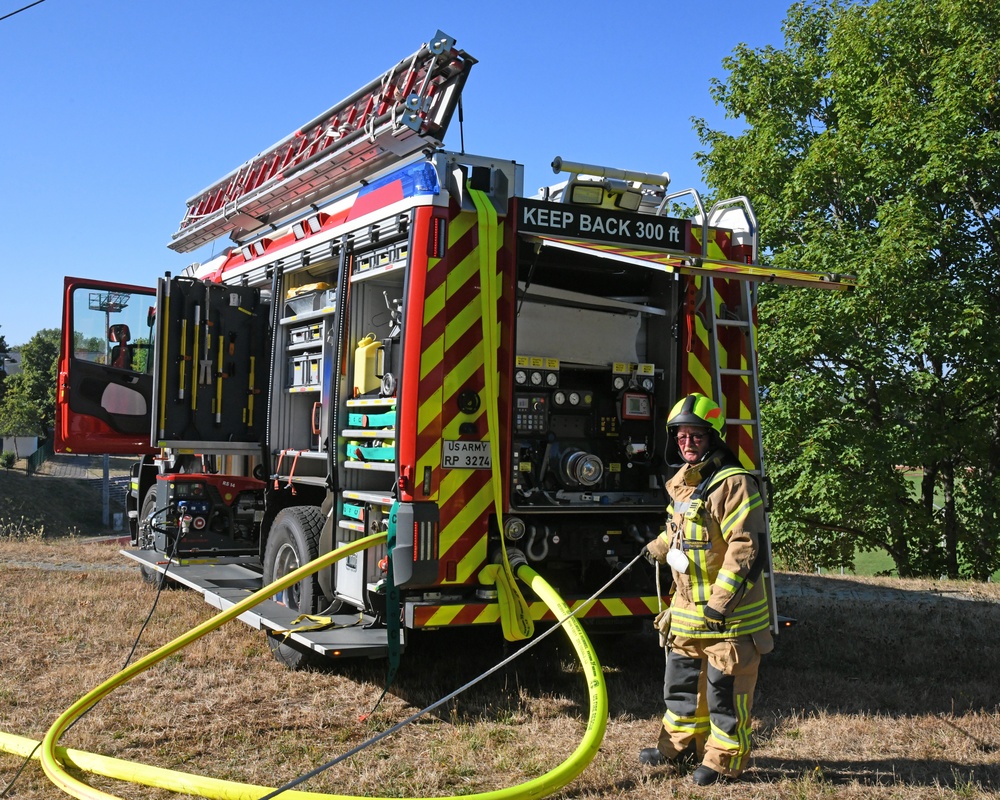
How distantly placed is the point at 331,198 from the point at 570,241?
268 cm

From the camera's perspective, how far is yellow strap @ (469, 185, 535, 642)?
17.4 feet

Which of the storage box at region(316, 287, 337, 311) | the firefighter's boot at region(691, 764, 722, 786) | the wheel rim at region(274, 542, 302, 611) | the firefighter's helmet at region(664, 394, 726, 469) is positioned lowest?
the firefighter's boot at region(691, 764, 722, 786)

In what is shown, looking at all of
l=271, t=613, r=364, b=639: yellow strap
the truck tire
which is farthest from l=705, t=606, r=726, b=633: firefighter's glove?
the truck tire

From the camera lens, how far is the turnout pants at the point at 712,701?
4184 millimetres

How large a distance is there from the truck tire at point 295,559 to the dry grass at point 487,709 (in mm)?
171

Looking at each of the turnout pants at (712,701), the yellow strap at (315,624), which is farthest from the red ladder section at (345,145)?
the turnout pants at (712,701)

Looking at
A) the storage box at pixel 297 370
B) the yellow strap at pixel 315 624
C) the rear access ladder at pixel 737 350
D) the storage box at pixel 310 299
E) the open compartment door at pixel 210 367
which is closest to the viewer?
the yellow strap at pixel 315 624

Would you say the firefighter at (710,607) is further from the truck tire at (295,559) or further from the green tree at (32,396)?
the green tree at (32,396)

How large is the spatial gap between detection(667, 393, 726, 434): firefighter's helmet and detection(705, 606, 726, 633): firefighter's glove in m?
0.84

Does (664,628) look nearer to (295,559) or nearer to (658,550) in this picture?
(658,550)

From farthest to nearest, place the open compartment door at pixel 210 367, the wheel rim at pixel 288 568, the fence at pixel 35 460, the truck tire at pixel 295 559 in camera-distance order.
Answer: the fence at pixel 35 460
the open compartment door at pixel 210 367
the wheel rim at pixel 288 568
the truck tire at pixel 295 559

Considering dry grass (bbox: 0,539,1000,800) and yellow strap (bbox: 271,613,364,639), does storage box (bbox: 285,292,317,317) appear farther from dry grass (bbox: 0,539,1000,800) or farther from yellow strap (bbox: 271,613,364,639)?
dry grass (bbox: 0,539,1000,800)

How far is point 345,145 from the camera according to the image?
7133 mm

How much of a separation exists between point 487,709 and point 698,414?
2069 mm
